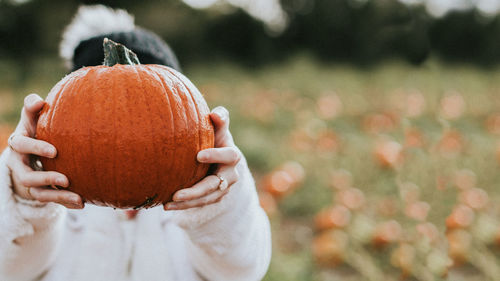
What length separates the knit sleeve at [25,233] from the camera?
1.16 m

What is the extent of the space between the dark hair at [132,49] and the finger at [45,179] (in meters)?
0.68

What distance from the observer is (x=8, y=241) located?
4.07 ft

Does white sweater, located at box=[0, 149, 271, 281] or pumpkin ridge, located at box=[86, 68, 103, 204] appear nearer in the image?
pumpkin ridge, located at box=[86, 68, 103, 204]

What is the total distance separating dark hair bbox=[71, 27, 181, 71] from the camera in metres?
1.55

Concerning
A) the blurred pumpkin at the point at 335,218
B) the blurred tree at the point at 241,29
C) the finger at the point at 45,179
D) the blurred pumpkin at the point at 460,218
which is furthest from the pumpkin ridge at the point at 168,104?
the blurred tree at the point at 241,29

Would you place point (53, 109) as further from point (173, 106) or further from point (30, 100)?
point (173, 106)

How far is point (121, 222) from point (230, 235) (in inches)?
19.9

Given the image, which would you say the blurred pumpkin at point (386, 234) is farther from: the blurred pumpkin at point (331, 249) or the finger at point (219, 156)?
the finger at point (219, 156)

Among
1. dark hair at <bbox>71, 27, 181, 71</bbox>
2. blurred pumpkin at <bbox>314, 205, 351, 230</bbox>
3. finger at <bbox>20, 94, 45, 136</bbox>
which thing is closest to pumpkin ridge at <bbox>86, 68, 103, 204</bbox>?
finger at <bbox>20, 94, 45, 136</bbox>

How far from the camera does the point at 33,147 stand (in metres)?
0.99

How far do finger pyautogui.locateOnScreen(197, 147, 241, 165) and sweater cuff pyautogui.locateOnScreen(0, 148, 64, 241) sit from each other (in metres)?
0.52

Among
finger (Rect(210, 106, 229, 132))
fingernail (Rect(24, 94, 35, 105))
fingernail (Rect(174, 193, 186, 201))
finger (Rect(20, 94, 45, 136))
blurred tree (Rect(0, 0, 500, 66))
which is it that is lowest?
blurred tree (Rect(0, 0, 500, 66))

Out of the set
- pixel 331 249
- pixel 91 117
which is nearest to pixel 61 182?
pixel 91 117

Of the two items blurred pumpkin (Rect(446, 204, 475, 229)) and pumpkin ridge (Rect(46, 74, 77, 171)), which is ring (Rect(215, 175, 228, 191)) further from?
blurred pumpkin (Rect(446, 204, 475, 229))
